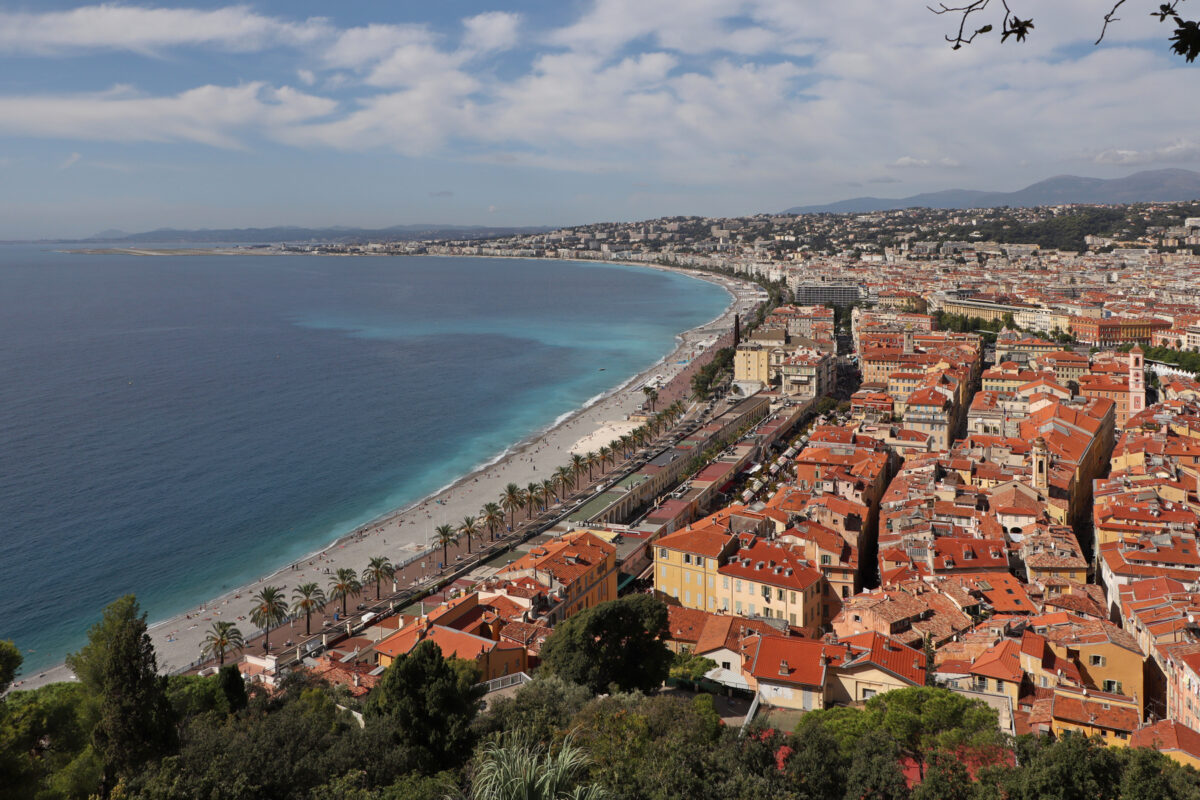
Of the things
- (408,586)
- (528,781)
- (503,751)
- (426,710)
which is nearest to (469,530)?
(408,586)

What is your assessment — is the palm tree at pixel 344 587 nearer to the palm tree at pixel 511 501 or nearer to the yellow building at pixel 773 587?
the palm tree at pixel 511 501

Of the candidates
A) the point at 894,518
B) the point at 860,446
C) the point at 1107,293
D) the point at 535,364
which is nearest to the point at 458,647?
the point at 894,518

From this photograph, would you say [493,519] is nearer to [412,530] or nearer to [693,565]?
[412,530]

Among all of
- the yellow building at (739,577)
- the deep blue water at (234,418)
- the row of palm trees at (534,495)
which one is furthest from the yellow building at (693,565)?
the deep blue water at (234,418)

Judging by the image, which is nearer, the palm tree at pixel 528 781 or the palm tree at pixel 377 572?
the palm tree at pixel 528 781

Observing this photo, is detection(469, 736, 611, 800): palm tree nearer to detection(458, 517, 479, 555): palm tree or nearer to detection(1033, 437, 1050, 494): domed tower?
detection(458, 517, 479, 555): palm tree

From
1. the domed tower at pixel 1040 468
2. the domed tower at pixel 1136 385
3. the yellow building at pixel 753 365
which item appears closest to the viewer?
the domed tower at pixel 1040 468

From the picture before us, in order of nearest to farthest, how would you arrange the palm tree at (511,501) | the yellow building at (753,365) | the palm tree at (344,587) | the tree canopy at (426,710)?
the tree canopy at (426,710) → the palm tree at (344,587) → the palm tree at (511,501) → the yellow building at (753,365)

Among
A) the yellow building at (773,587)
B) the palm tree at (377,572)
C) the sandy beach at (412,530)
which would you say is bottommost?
the sandy beach at (412,530)
